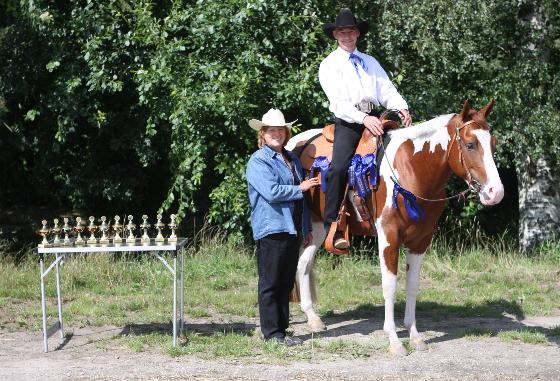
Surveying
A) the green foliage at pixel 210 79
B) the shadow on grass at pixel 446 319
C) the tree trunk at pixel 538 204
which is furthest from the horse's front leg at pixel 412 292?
the tree trunk at pixel 538 204

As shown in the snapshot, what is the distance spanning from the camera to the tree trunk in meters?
14.0

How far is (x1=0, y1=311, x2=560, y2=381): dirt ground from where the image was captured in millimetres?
6863

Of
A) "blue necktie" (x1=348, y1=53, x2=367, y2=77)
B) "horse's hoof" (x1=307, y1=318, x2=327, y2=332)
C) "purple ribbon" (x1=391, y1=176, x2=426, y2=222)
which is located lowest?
"horse's hoof" (x1=307, y1=318, x2=327, y2=332)

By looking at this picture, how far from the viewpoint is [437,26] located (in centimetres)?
1307

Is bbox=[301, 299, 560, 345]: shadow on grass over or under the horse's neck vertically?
under

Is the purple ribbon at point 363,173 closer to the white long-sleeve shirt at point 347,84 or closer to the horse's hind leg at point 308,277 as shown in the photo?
the white long-sleeve shirt at point 347,84

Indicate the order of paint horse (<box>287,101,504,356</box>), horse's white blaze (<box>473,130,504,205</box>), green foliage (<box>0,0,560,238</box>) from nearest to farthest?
horse's white blaze (<box>473,130,504,205</box>)
paint horse (<box>287,101,504,356</box>)
green foliage (<box>0,0,560,238</box>)

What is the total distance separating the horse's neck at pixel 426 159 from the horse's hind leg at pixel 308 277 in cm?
139

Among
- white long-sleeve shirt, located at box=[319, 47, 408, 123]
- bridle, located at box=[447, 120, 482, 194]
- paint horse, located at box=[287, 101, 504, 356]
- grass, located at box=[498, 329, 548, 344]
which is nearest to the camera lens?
bridle, located at box=[447, 120, 482, 194]

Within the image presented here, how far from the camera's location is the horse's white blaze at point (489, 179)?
716 centimetres

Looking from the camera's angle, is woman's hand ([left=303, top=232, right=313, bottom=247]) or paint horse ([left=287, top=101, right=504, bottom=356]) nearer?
paint horse ([left=287, top=101, right=504, bottom=356])

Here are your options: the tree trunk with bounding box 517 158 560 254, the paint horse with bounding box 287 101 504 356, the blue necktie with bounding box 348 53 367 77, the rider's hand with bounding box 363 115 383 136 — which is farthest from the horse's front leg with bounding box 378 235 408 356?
the tree trunk with bounding box 517 158 560 254

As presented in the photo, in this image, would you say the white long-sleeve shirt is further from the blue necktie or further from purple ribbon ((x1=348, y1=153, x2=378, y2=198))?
purple ribbon ((x1=348, y1=153, x2=378, y2=198))

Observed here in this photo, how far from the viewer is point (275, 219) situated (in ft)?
25.3
